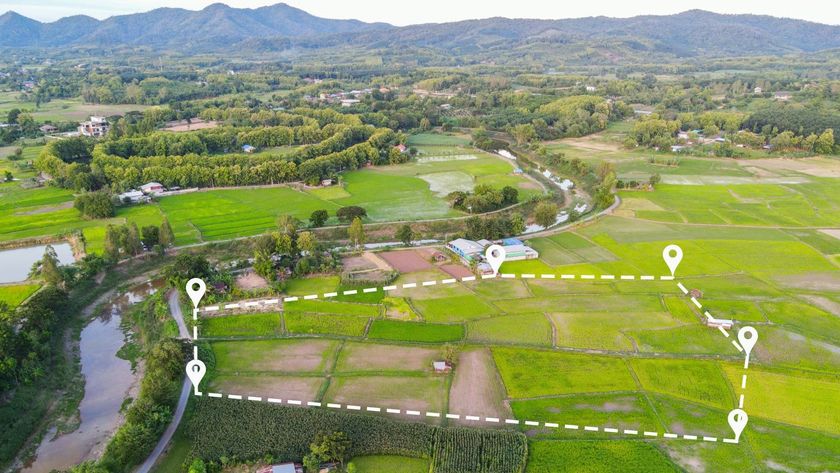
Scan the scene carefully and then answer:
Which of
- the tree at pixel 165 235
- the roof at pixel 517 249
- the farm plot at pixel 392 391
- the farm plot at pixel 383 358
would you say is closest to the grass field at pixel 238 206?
the tree at pixel 165 235

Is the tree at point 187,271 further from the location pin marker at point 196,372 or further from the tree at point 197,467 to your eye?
the tree at point 197,467

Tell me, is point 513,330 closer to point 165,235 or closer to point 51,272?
point 165,235

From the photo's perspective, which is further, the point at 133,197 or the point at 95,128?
the point at 95,128

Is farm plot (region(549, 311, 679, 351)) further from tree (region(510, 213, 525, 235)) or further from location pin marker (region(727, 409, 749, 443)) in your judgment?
tree (region(510, 213, 525, 235))

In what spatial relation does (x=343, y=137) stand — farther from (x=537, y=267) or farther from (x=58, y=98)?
(x=58, y=98)

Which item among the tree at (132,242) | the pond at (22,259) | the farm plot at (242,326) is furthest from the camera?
the tree at (132,242)

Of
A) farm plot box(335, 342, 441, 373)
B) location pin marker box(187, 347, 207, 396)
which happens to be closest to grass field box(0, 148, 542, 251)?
location pin marker box(187, 347, 207, 396)

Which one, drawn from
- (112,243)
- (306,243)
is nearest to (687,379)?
(306,243)

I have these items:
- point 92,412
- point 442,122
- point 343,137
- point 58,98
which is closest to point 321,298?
point 92,412
